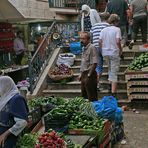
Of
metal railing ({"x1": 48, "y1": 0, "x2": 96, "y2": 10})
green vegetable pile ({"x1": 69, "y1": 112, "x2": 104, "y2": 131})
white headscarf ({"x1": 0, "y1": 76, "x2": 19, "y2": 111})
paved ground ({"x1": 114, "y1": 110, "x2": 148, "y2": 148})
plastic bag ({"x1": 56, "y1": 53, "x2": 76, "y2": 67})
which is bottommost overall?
paved ground ({"x1": 114, "y1": 110, "x2": 148, "y2": 148})

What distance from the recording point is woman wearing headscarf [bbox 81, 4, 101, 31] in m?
11.9

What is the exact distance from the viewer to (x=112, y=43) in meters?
9.97

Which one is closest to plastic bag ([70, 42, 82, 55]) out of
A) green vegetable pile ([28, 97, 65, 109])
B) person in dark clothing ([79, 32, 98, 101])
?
person in dark clothing ([79, 32, 98, 101])

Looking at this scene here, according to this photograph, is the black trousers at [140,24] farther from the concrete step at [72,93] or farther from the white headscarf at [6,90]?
the white headscarf at [6,90]

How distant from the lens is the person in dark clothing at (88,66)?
8.52 meters

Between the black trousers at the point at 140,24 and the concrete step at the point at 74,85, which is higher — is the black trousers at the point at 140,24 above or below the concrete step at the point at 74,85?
above

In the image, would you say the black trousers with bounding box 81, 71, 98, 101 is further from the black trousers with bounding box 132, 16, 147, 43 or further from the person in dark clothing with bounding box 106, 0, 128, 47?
the person in dark clothing with bounding box 106, 0, 128, 47

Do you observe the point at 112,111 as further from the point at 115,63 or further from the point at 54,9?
the point at 54,9

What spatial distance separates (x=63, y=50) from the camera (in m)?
13.7

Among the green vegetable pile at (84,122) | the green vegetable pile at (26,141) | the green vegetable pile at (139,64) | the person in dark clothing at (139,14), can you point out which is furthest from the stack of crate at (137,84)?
the green vegetable pile at (26,141)

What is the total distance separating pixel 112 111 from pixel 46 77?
504 centimetres

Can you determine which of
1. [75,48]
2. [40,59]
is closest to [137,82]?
[40,59]

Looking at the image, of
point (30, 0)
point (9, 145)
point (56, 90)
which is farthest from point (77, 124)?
point (30, 0)

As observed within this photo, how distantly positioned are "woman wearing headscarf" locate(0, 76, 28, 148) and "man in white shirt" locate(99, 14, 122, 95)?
5056 mm
